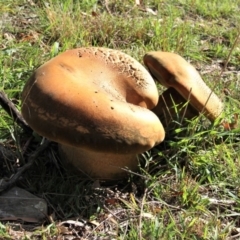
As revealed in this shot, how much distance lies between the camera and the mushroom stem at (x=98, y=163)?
2.80 m

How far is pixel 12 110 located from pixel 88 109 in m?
0.75

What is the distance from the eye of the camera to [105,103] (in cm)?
250

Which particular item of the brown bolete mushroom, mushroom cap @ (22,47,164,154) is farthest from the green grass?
mushroom cap @ (22,47,164,154)

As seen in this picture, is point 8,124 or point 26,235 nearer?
point 26,235

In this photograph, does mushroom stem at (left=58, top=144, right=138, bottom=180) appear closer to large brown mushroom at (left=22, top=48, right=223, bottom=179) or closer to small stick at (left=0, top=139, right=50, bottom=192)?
large brown mushroom at (left=22, top=48, right=223, bottom=179)

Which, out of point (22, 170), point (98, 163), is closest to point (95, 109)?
point (98, 163)

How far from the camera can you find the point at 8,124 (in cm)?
313

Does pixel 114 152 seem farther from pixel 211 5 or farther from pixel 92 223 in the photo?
pixel 211 5

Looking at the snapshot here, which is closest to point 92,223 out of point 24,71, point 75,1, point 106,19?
point 24,71

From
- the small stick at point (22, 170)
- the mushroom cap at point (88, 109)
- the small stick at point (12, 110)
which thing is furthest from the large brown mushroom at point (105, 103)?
the small stick at point (12, 110)

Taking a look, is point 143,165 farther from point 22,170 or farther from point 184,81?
point 22,170

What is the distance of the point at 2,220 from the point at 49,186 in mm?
341

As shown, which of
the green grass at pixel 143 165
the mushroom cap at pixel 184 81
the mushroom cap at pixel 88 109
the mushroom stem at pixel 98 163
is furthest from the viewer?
the mushroom cap at pixel 184 81

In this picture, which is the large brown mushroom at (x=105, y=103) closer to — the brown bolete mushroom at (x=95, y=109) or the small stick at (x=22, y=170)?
the brown bolete mushroom at (x=95, y=109)
